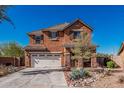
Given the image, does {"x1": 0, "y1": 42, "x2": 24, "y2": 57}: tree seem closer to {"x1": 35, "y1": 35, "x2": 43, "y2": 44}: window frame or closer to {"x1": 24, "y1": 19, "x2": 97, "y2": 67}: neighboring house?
{"x1": 35, "y1": 35, "x2": 43, "y2": 44}: window frame

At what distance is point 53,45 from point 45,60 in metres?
2.43

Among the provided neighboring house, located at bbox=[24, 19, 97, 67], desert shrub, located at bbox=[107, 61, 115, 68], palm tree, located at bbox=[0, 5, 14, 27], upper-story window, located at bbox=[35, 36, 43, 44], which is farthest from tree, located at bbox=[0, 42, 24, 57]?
palm tree, located at bbox=[0, 5, 14, 27]

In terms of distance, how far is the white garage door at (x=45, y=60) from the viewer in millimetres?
40062

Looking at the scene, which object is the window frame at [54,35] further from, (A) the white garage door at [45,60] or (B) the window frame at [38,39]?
(A) the white garage door at [45,60]

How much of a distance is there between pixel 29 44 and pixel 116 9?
1380 cm

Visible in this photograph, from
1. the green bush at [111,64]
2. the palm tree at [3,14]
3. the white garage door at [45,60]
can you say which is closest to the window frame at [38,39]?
the white garage door at [45,60]

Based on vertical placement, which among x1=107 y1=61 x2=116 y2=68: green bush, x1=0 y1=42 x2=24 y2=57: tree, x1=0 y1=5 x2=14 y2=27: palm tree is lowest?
x1=107 y1=61 x2=116 y2=68: green bush

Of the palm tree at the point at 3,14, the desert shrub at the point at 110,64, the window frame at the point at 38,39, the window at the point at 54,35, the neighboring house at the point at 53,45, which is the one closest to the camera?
the palm tree at the point at 3,14

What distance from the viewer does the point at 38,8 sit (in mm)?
34781

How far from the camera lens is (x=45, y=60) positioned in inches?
1581

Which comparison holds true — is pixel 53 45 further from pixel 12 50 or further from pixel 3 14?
pixel 3 14

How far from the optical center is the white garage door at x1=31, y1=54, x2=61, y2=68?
1577 inches

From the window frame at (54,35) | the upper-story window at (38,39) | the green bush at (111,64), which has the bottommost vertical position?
the green bush at (111,64)

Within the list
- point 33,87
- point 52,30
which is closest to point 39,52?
point 52,30
